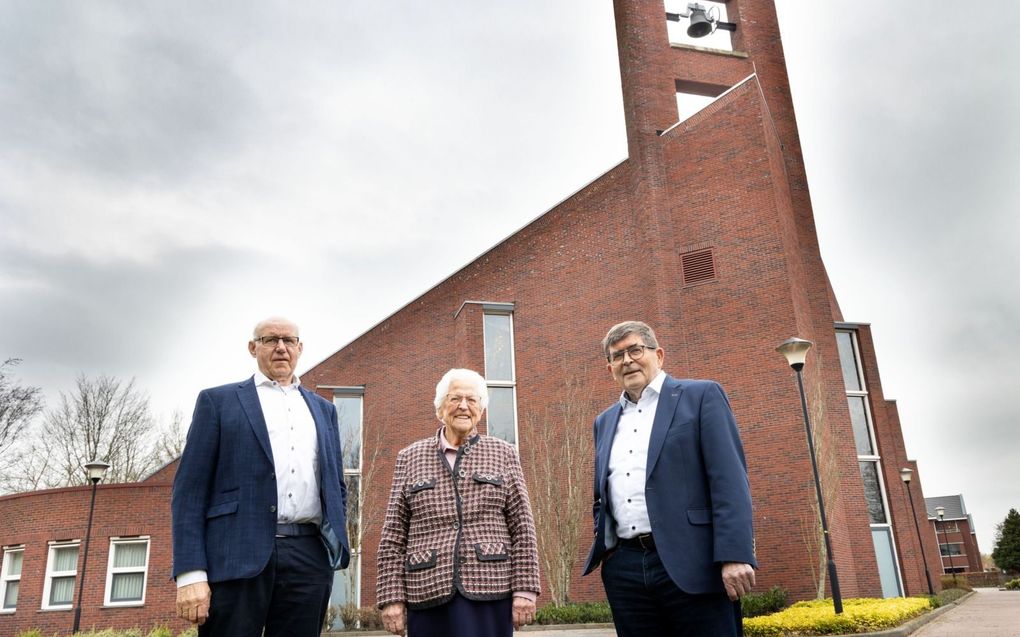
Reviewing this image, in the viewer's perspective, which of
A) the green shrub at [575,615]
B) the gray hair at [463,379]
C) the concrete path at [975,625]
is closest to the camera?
the gray hair at [463,379]

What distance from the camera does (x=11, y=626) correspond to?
1761 cm

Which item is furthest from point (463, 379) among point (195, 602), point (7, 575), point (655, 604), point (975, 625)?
point (7, 575)

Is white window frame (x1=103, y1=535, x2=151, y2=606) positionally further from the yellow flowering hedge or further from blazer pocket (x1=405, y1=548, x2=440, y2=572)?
blazer pocket (x1=405, y1=548, x2=440, y2=572)

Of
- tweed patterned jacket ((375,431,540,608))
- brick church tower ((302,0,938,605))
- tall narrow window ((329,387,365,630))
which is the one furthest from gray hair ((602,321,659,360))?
tall narrow window ((329,387,365,630))

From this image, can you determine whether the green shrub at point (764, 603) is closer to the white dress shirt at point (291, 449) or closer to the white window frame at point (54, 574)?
the white dress shirt at point (291, 449)

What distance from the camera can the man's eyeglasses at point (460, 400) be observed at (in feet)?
11.2

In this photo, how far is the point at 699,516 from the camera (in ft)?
9.82

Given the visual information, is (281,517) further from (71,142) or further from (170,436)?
(170,436)

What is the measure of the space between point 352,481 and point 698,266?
10.6 m

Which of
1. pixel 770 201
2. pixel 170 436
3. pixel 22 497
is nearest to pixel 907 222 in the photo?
pixel 770 201

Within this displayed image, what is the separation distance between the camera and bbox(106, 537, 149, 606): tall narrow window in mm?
17469

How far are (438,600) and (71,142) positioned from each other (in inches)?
619

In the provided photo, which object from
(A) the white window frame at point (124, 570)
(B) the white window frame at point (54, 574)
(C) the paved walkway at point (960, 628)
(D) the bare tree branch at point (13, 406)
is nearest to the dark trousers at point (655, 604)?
(C) the paved walkway at point (960, 628)

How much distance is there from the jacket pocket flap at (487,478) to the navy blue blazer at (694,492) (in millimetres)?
459
